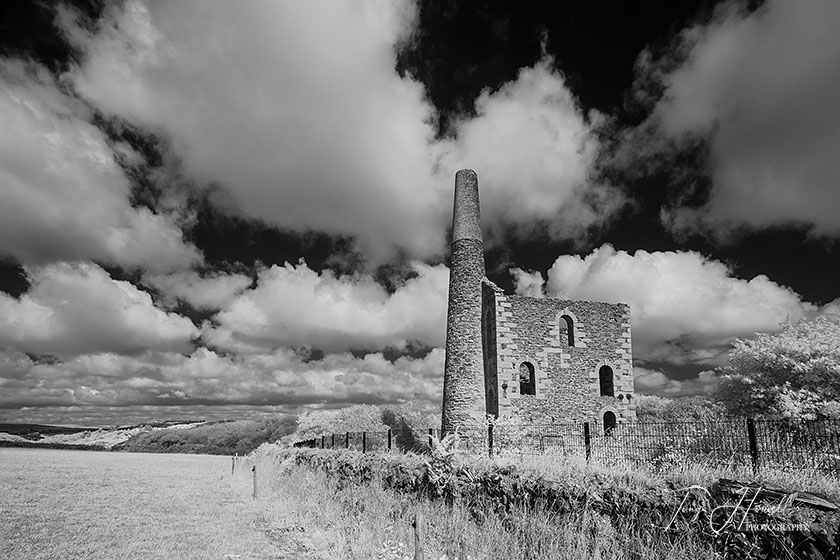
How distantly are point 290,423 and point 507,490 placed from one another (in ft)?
204

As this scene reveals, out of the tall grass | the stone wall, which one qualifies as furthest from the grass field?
the stone wall

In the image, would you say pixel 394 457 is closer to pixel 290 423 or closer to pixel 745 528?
pixel 745 528

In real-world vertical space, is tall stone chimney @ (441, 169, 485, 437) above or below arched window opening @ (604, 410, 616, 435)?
above

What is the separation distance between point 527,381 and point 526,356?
2.95m

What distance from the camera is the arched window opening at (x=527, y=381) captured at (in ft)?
82.0

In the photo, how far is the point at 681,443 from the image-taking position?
659 inches

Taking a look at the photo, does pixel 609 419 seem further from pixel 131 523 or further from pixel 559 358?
pixel 131 523

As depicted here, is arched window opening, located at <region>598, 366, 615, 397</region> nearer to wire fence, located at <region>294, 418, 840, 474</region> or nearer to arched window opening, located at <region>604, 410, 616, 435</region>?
arched window opening, located at <region>604, 410, 616, 435</region>

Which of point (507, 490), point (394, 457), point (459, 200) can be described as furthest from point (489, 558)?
point (459, 200)

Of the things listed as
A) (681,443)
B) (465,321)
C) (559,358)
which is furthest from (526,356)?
(681,443)

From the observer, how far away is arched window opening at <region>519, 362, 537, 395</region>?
25.0 m

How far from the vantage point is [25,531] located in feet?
38.9

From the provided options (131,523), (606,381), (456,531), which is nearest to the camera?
(456,531)

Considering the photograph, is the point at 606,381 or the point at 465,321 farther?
the point at 606,381
